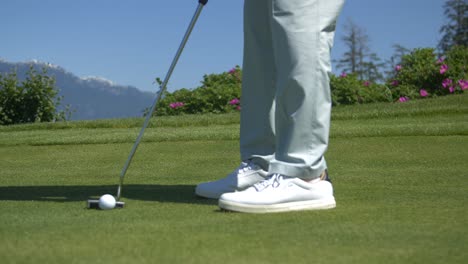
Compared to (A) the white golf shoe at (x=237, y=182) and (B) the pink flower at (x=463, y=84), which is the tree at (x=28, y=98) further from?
(A) the white golf shoe at (x=237, y=182)

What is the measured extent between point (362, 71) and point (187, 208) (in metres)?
31.9

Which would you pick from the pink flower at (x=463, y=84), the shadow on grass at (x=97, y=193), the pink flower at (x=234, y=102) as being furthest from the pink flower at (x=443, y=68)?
the shadow on grass at (x=97, y=193)

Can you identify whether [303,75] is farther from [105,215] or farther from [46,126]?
[46,126]

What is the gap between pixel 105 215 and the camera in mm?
2492

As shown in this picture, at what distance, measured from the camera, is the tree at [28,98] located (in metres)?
11.8

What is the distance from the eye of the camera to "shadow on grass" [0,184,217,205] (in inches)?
118

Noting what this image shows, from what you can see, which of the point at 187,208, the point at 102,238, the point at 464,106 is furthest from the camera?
the point at 464,106

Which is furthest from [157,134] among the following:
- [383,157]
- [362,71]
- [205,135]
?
[362,71]

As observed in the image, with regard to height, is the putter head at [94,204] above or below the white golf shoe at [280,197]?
below

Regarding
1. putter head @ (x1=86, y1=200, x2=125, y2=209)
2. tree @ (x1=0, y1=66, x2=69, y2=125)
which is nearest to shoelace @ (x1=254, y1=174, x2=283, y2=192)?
putter head @ (x1=86, y1=200, x2=125, y2=209)

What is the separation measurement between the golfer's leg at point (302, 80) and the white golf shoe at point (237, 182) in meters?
0.34

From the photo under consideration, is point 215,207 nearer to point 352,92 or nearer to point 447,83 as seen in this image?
point 352,92

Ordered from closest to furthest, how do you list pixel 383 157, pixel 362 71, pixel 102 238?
pixel 102 238 → pixel 383 157 → pixel 362 71

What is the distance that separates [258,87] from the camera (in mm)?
3080
